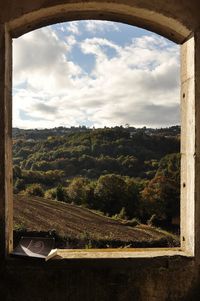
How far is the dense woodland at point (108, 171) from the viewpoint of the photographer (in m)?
11.1

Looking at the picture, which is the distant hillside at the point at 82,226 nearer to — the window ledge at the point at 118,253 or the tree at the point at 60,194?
the tree at the point at 60,194

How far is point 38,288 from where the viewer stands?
2.33 meters

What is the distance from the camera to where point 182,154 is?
102 inches

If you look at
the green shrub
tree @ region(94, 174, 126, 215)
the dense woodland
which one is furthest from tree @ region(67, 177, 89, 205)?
the green shrub

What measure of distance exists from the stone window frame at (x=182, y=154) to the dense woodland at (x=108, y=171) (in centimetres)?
753

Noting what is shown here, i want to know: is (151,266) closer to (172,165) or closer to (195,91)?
(195,91)

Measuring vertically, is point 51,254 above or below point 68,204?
above

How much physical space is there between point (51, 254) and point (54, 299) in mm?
300

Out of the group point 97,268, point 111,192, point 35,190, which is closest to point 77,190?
point 35,190

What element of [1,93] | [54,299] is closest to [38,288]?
[54,299]

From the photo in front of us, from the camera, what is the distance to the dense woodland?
36.4ft

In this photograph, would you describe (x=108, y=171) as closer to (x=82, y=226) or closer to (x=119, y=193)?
(x=119, y=193)

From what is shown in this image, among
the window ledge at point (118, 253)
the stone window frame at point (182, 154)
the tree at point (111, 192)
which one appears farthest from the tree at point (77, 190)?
the stone window frame at point (182, 154)

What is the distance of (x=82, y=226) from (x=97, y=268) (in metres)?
9.68
